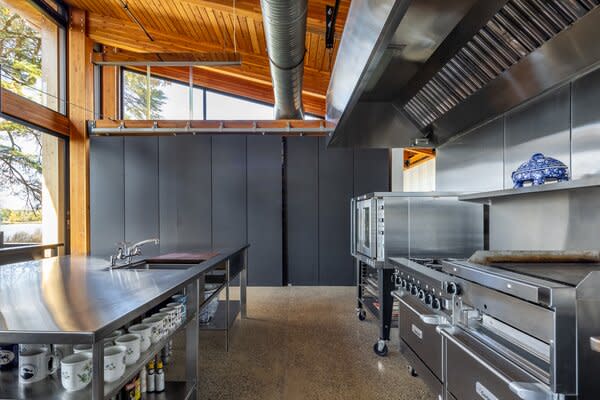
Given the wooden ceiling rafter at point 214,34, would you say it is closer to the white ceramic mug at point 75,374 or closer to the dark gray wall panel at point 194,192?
the dark gray wall panel at point 194,192

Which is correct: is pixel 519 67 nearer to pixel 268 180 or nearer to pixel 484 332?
pixel 484 332

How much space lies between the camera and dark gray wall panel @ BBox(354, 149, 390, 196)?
5.37 metres

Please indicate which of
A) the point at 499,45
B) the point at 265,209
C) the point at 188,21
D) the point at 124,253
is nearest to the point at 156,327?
the point at 124,253

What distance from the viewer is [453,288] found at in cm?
153

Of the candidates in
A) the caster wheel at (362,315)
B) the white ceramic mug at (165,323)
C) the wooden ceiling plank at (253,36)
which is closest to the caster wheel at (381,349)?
the caster wheel at (362,315)

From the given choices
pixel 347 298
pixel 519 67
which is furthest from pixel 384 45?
pixel 347 298

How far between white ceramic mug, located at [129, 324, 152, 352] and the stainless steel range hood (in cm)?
160

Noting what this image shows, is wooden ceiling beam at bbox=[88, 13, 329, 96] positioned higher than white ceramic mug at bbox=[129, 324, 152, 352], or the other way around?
wooden ceiling beam at bbox=[88, 13, 329, 96]

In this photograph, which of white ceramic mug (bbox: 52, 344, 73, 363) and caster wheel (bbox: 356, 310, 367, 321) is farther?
caster wheel (bbox: 356, 310, 367, 321)

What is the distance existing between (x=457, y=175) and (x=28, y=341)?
304 cm

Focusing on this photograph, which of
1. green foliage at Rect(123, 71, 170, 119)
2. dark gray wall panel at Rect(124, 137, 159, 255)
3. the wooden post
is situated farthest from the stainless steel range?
green foliage at Rect(123, 71, 170, 119)

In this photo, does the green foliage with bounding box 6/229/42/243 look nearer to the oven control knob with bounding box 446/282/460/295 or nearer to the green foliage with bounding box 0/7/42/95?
the green foliage with bounding box 0/7/42/95

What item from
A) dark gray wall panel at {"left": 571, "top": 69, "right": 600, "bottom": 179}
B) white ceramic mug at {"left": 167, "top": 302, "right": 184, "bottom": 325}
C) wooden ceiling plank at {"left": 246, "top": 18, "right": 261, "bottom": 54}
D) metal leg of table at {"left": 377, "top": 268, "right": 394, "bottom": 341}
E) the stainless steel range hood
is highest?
wooden ceiling plank at {"left": 246, "top": 18, "right": 261, "bottom": 54}

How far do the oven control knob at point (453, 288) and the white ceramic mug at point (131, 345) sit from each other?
54.5 inches
